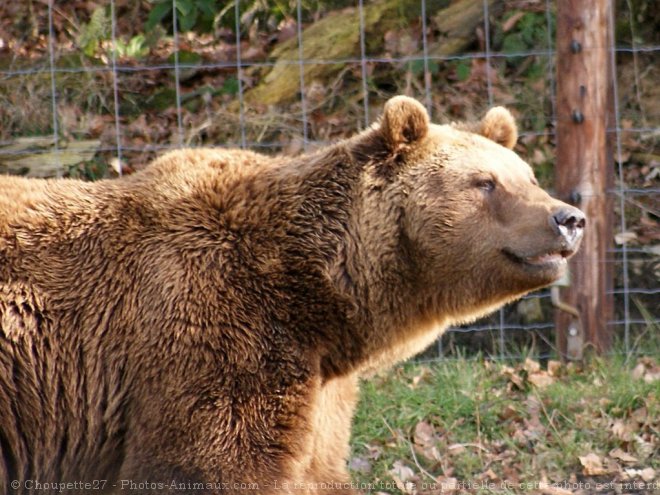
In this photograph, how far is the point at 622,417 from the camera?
610 cm

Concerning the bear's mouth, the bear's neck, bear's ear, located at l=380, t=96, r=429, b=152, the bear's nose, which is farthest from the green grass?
bear's ear, located at l=380, t=96, r=429, b=152

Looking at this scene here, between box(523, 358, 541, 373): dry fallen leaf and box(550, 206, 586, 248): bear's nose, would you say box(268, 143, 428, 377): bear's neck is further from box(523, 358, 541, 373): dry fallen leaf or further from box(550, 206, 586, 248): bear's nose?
box(523, 358, 541, 373): dry fallen leaf

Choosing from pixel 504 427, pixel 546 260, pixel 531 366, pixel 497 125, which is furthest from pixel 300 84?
pixel 546 260

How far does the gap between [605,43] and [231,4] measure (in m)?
3.75

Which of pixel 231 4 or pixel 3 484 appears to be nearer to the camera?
pixel 3 484

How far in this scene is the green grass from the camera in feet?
18.7

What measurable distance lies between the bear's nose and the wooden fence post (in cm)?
250

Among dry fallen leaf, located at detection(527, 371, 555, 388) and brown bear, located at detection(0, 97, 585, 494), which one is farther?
dry fallen leaf, located at detection(527, 371, 555, 388)

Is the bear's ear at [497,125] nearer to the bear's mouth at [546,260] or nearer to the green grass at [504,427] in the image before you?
the bear's mouth at [546,260]

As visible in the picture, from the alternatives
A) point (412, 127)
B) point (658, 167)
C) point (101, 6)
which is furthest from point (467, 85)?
point (412, 127)

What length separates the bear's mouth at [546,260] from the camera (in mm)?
4457

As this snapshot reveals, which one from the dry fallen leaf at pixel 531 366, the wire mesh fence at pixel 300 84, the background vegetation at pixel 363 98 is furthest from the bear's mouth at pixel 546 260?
the wire mesh fence at pixel 300 84

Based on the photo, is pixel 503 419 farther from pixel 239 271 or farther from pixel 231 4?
pixel 231 4

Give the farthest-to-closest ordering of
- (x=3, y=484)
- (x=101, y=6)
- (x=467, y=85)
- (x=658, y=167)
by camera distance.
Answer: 1. (x=101, y=6)
2. (x=467, y=85)
3. (x=658, y=167)
4. (x=3, y=484)
